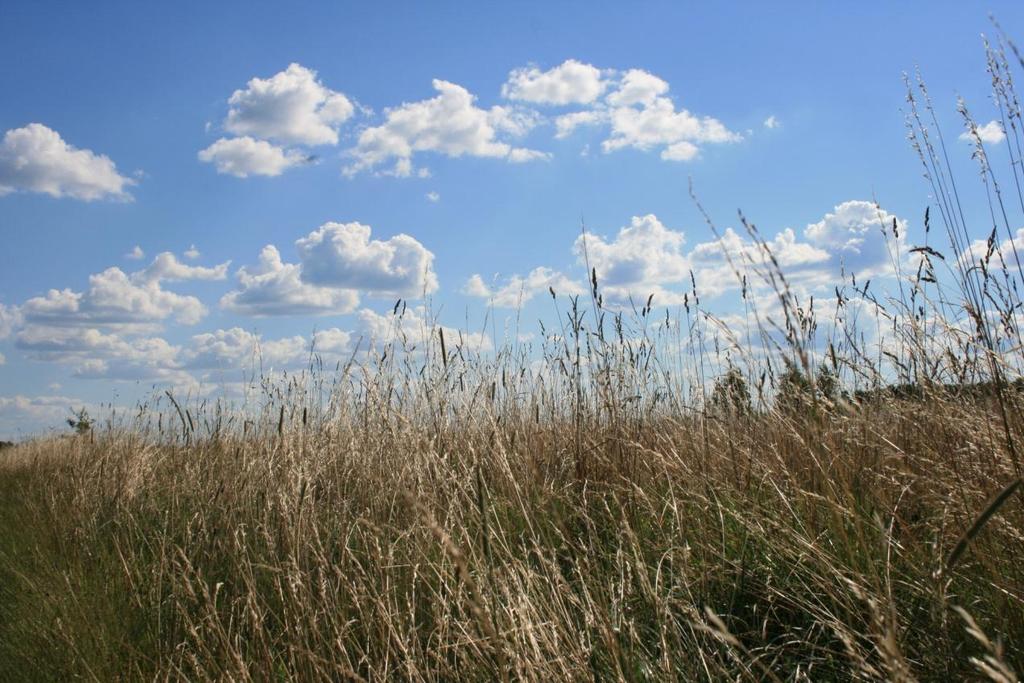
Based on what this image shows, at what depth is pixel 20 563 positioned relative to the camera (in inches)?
190

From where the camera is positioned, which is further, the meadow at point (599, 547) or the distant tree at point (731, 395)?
the distant tree at point (731, 395)

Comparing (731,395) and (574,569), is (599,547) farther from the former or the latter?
(731,395)

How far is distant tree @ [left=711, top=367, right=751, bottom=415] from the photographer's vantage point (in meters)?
4.20

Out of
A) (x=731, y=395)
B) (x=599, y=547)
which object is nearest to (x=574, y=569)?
(x=599, y=547)

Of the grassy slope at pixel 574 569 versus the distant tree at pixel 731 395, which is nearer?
the grassy slope at pixel 574 569

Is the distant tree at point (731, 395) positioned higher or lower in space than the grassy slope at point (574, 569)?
higher

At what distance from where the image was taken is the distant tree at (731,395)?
420 cm

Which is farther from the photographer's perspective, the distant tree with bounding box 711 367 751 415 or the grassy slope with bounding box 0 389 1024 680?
the distant tree with bounding box 711 367 751 415

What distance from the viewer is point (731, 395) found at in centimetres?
439

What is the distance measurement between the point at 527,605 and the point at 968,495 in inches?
57.4

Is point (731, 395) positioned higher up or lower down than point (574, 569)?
higher up

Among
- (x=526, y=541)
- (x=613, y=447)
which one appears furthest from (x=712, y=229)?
(x=613, y=447)

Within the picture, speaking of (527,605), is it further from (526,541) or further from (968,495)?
(968,495)

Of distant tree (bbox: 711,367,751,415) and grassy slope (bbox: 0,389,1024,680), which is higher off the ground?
distant tree (bbox: 711,367,751,415)
